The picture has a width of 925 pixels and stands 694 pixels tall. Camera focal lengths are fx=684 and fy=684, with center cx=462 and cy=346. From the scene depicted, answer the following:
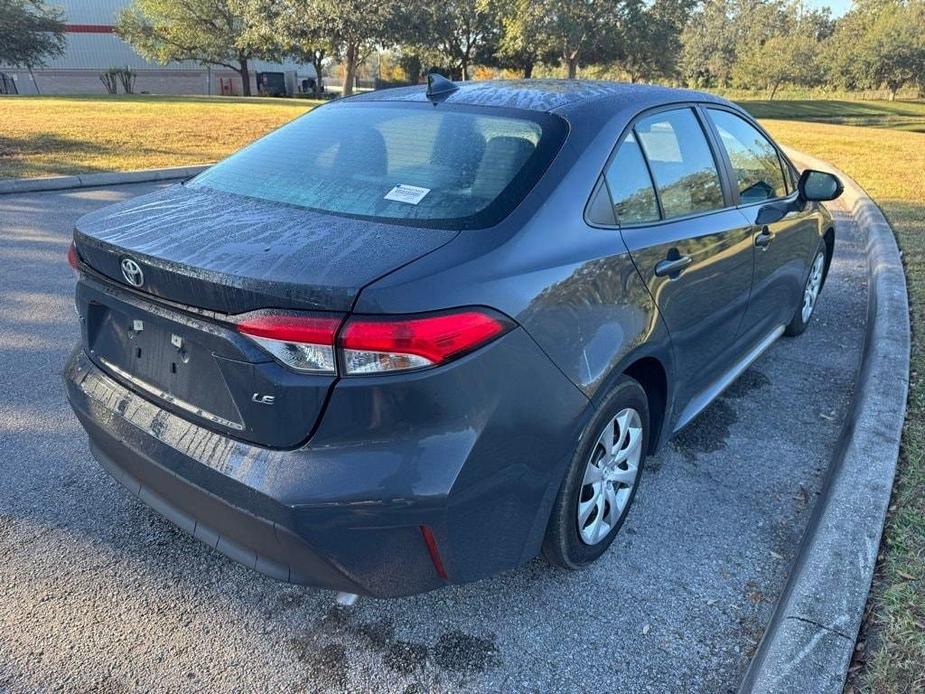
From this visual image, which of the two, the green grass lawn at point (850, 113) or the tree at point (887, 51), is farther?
the tree at point (887, 51)

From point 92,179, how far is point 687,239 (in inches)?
341

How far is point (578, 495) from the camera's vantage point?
7.38 ft

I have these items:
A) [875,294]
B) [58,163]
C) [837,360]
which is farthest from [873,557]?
[58,163]

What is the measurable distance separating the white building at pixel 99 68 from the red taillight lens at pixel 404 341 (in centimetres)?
5430

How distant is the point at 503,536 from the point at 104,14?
58.6 metres

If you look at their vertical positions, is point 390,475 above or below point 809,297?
above

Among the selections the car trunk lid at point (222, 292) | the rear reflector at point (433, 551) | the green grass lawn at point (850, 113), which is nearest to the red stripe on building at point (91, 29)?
the green grass lawn at point (850, 113)

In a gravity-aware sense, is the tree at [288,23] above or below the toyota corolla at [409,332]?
above

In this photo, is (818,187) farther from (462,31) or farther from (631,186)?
(462,31)

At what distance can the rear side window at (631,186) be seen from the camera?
2381mm

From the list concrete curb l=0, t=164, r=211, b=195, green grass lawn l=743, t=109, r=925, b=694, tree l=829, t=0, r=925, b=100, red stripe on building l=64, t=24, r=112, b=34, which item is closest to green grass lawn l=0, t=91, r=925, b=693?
green grass lawn l=743, t=109, r=925, b=694

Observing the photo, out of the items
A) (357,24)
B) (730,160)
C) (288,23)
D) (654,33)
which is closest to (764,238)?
(730,160)

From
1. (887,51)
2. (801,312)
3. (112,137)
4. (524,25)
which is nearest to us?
(801,312)

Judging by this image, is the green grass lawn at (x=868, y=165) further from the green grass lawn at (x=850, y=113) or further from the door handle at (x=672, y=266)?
the green grass lawn at (x=850, y=113)
